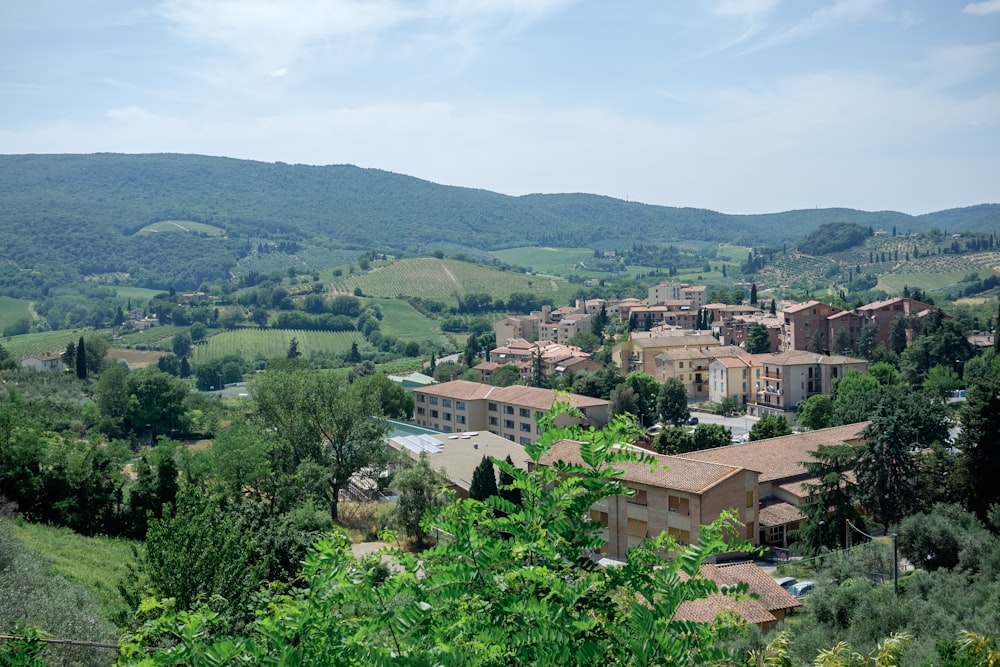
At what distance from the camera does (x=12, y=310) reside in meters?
121

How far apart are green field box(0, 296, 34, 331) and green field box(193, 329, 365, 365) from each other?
1461 inches

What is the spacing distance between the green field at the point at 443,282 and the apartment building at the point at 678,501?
92.8 m

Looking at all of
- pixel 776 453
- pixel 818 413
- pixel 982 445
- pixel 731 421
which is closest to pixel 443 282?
pixel 731 421

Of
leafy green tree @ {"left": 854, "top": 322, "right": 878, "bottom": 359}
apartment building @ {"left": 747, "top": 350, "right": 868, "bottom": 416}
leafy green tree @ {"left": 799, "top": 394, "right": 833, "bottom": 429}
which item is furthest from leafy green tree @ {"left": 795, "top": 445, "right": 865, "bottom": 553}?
leafy green tree @ {"left": 854, "top": 322, "right": 878, "bottom": 359}

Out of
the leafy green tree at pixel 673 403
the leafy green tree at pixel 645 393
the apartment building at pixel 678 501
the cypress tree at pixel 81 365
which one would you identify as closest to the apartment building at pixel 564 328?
the leafy green tree at pixel 645 393

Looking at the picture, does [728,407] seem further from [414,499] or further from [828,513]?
[414,499]

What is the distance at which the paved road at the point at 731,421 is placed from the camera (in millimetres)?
45562

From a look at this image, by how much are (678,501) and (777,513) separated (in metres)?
4.21

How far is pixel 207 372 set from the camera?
74.3 m

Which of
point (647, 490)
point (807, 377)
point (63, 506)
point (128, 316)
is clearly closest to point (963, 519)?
point (647, 490)

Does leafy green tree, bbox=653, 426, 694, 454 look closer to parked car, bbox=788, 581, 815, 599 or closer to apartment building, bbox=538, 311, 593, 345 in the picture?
parked car, bbox=788, 581, 815, 599

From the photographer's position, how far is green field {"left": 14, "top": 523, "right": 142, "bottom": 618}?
13.1 m

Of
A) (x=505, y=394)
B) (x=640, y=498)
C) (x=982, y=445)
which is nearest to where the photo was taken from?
(x=982, y=445)

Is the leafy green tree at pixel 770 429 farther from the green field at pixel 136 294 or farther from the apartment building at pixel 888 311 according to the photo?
the green field at pixel 136 294
